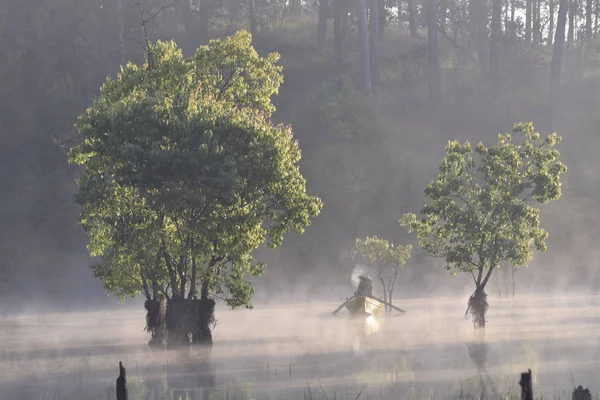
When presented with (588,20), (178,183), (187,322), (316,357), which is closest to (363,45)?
(588,20)

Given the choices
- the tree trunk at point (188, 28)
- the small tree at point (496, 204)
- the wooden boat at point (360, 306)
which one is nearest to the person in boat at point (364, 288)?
the wooden boat at point (360, 306)

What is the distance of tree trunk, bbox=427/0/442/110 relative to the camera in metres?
111

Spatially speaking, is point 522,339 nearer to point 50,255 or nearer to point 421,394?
point 421,394

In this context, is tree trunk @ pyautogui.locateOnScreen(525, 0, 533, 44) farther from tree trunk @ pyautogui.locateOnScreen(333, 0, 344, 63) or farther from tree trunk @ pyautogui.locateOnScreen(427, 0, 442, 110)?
tree trunk @ pyautogui.locateOnScreen(333, 0, 344, 63)

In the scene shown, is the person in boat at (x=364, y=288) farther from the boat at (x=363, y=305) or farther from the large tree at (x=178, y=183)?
the large tree at (x=178, y=183)

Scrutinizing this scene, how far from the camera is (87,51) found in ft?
369

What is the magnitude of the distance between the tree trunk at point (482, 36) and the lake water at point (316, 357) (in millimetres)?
53634

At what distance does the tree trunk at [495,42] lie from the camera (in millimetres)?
116875

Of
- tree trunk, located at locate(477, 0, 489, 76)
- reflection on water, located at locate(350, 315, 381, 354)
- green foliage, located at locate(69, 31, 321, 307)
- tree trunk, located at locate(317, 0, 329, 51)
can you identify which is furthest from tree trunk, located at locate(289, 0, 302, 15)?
green foliage, located at locate(69, 31, 321, 307)

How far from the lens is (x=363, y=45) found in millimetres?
107688

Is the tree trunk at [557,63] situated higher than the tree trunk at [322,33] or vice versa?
the tree trunk at [322,33]

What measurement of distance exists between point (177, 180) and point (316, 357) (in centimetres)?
991

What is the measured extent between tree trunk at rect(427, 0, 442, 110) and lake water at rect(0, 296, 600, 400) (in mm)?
40851

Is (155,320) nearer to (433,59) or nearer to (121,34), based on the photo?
(121,34)
